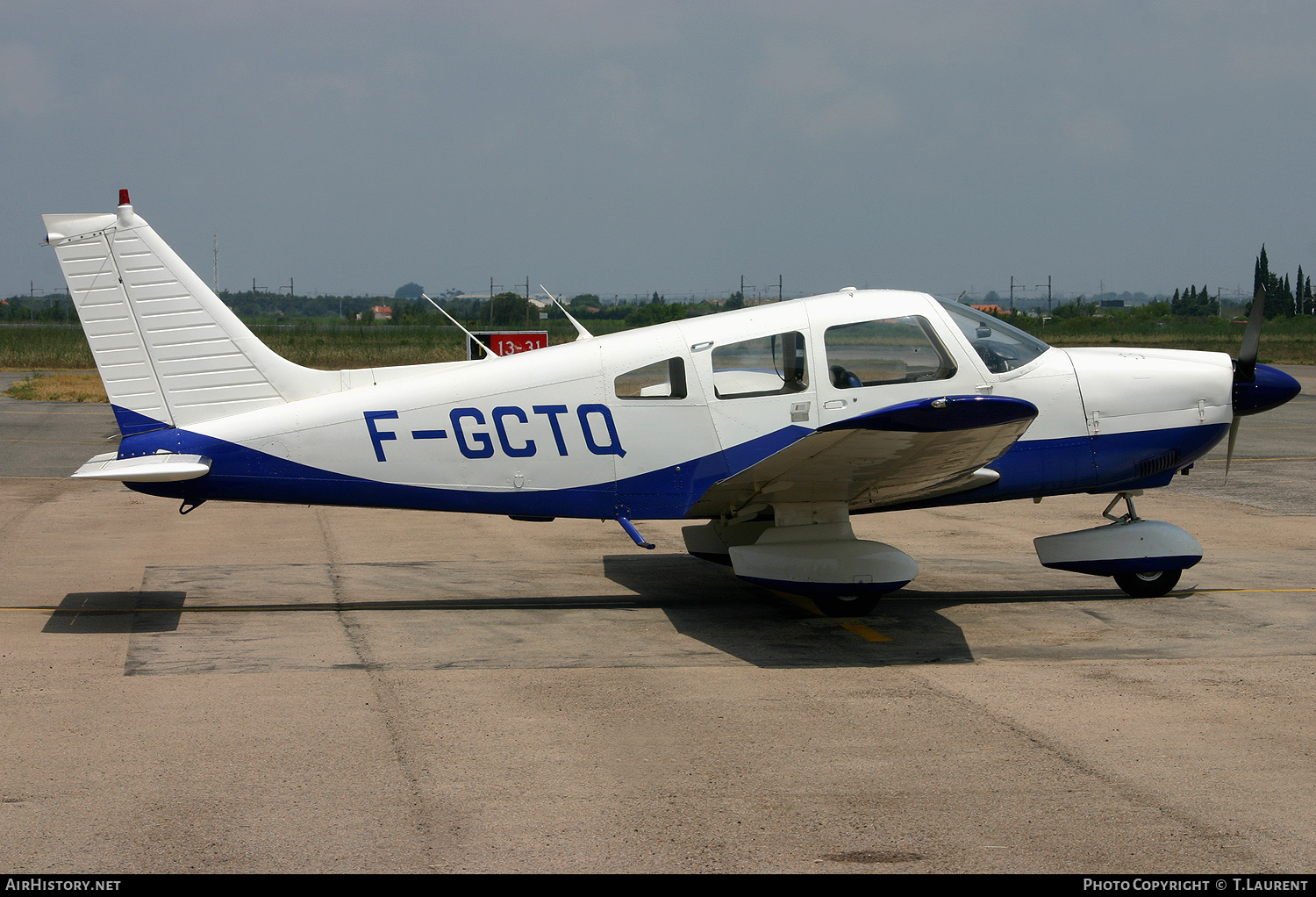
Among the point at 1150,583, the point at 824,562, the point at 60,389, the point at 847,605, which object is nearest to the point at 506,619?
the point at 824,562

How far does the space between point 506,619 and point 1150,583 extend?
17.0 ft

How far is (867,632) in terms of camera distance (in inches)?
312

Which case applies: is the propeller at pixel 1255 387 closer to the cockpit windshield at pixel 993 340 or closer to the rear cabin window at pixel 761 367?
the cockpit windshield at pixel 993 340

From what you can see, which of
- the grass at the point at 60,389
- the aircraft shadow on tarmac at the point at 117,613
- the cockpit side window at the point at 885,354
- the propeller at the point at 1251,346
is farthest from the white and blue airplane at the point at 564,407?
the grass at the point at 60,389

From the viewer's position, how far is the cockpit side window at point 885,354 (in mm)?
7992

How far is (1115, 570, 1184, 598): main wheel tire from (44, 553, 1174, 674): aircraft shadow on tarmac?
0.19 metres

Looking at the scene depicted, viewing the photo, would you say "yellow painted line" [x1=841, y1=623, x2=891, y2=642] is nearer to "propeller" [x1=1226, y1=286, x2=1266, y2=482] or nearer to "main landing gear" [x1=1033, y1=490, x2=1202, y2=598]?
"main landing gear" [x1=1033, y1=490, x2=1202, y2=598]

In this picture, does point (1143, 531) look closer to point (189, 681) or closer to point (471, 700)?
point (471, 700)

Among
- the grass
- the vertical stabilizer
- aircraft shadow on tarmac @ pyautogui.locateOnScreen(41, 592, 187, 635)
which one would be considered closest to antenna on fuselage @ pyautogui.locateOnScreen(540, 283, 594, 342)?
the vertical stabilizer

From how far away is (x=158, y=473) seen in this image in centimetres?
764

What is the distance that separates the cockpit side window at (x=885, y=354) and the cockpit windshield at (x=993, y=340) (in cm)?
29

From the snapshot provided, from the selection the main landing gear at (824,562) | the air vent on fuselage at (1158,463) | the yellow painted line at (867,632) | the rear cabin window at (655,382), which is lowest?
the yellow painted line at (867,632)

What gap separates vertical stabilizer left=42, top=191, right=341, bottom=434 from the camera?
7.96m

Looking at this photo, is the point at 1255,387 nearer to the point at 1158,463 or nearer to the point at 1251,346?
the point at 1251,346
